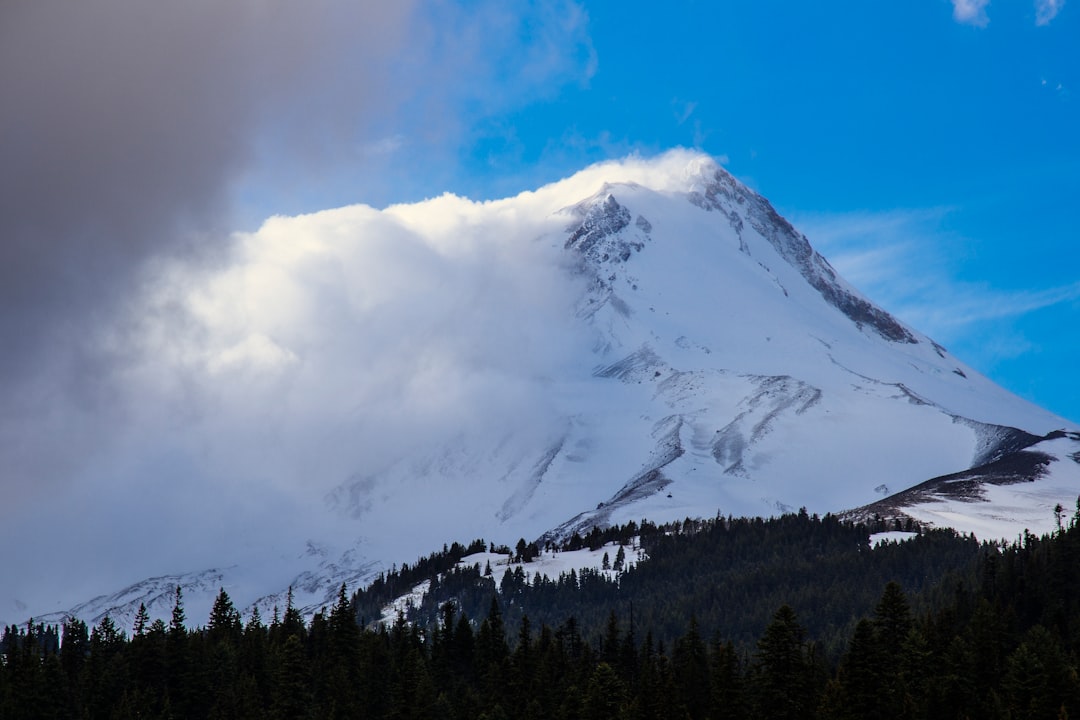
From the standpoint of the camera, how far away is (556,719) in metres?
106

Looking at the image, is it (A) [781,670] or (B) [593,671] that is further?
(B) [593,671]

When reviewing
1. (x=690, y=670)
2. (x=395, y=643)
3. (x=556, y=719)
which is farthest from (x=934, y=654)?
(x=395, y=643)

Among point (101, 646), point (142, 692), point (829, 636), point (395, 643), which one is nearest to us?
point (142, 692)

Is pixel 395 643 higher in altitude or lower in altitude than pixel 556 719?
higher

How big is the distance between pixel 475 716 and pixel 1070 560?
3247 inches

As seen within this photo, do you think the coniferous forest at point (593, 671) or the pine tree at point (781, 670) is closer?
the pine tree at point (781, 670)

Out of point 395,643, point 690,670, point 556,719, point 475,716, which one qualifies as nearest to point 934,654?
point 690,670

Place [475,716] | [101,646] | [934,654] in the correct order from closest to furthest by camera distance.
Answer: [934,654]
[475,716]
[101,646]

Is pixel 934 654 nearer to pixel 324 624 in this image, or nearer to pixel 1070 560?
pixel 1070 560

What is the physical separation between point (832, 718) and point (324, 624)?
83.7 m

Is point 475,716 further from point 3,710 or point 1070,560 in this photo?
point 1070,560

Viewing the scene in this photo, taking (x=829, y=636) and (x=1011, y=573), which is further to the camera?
(x=829, y=636)

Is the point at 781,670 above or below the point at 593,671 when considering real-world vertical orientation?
below

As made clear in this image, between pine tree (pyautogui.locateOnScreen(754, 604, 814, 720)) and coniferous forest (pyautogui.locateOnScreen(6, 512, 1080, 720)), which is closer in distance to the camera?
pine tree (pyautogui.locateOnScreen(754, 604, 814, 720))
